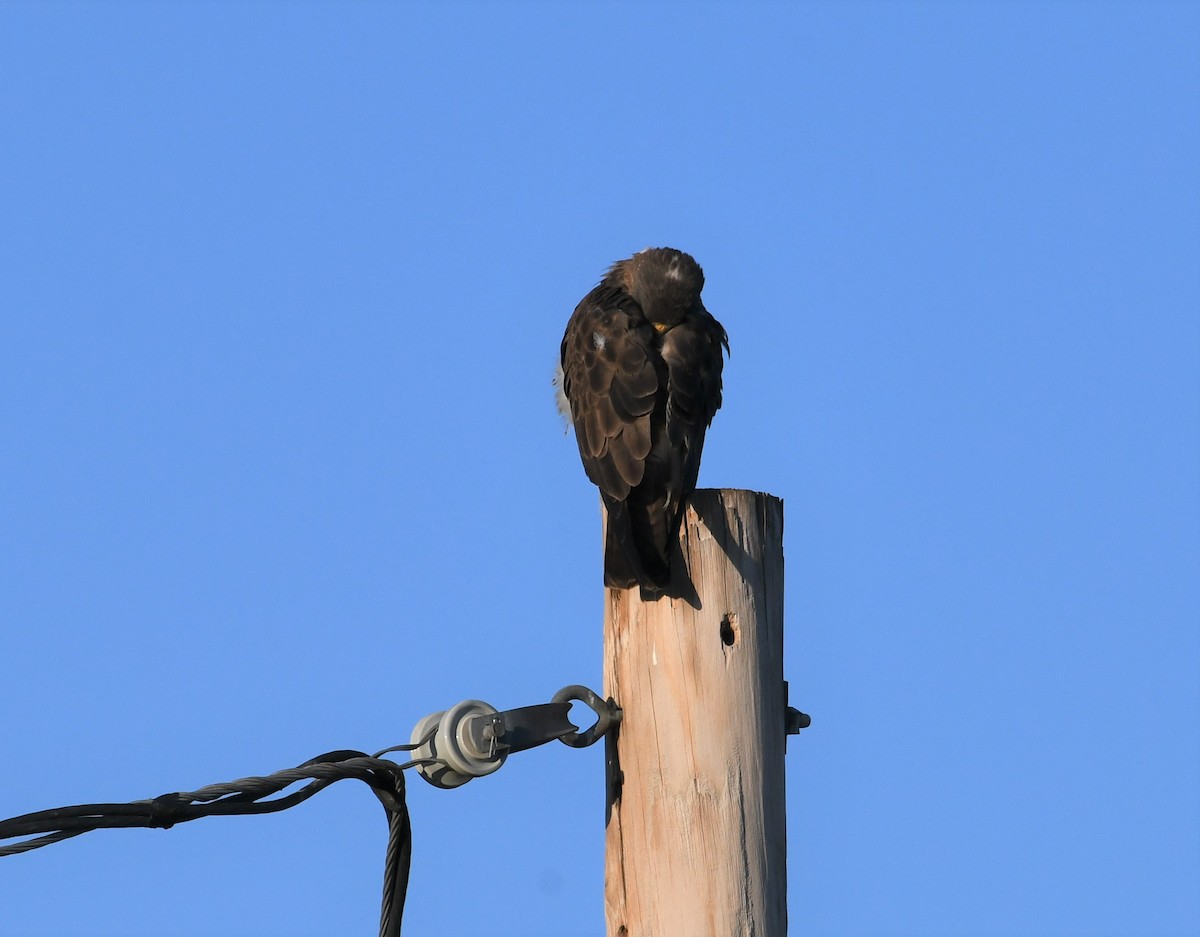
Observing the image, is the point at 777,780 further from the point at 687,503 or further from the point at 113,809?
the point at 113,809

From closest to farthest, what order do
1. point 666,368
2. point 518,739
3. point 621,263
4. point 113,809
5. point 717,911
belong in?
point 113,809 < point 717,911 < point 518,739 < point 666,368 < point 621,263

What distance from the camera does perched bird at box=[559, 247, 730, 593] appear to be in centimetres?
537

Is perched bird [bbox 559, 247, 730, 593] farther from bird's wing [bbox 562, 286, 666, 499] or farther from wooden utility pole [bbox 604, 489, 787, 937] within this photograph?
wooden utility pole [bbox 604, 489, 787, 937]

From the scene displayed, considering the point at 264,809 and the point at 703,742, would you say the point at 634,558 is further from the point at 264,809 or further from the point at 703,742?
the point at 264,809

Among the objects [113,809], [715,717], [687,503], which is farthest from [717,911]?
[113,809]

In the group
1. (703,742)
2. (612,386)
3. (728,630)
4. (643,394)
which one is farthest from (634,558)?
(612,386)

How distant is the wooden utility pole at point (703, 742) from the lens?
4.88m

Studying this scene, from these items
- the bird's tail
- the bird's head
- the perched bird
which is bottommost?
the bird's tail

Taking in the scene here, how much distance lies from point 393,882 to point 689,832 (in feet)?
2.75

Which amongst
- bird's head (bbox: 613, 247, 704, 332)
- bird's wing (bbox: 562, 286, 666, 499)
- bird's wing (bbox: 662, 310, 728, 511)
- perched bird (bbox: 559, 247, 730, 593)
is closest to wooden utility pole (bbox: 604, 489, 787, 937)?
perched bird (bbox: 559, 247, 730, 593)

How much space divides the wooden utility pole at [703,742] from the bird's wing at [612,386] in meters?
0.69

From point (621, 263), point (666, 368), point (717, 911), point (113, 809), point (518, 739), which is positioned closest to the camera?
point (113, 809)

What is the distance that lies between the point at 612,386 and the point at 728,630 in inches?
60.1

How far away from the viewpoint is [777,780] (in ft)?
16.7
